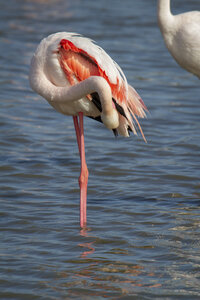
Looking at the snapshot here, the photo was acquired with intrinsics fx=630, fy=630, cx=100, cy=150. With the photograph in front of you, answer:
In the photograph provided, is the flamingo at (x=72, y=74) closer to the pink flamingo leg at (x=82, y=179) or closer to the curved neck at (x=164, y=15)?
the pink flamingo leg at (x=82, y=179)

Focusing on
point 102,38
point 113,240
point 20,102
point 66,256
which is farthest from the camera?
point 102,38

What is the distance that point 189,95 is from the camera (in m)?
10.9

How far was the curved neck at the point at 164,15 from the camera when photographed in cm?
771

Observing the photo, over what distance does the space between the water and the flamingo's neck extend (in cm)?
160

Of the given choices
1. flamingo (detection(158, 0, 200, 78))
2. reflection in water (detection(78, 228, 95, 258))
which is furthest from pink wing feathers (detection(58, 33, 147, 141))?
flamingo (detection(158, 0, 200, 78))

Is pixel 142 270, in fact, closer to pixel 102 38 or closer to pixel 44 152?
pixel 44 152

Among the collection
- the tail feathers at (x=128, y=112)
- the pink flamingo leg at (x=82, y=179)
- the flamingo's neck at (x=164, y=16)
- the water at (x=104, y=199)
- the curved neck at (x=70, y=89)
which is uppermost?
the flamingo's neck at (x=164, y=16)

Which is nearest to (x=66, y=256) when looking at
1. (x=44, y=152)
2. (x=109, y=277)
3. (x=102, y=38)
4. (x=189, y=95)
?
(x=109, y=277)

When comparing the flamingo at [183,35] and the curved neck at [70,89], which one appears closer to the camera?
the curved neck at [70,89]

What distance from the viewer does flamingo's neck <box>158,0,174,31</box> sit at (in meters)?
7.70

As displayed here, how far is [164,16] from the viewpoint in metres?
7.76

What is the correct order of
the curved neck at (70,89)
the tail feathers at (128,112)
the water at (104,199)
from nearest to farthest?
the water at (104,199) < the curved neck at (70,89) < the tail feathers at (128,112)

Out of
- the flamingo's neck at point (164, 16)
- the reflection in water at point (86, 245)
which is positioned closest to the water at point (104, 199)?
the reflection in water at point (86, 245)

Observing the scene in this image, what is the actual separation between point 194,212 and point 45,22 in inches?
449
